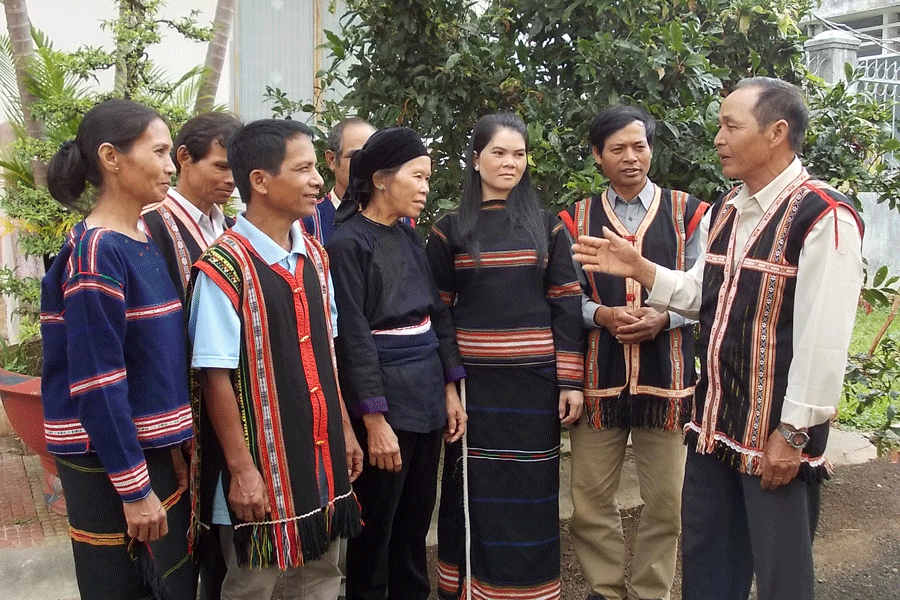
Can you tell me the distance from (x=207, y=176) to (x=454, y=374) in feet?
3.68

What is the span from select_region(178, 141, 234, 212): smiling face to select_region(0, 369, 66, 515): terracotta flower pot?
5.85 ft

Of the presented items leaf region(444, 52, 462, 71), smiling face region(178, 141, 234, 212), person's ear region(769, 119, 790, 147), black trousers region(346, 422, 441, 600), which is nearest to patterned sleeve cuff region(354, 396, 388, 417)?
black trousers region(346, 422, 441, 600)

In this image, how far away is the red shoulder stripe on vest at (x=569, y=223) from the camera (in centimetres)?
335

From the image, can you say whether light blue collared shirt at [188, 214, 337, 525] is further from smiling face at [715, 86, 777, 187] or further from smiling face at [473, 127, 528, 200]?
smiling face at [715, 86, 777, 187]

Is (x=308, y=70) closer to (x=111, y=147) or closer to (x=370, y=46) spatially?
(x=370, y=46)

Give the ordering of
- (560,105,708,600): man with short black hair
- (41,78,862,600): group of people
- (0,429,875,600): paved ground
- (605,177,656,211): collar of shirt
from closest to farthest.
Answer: (41,78,862,600): group of people < (560,105,708,600): man with short black hair < (605,177,656,211): collar of shirt < (0,429,875,600): paved ground

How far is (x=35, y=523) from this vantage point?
4.29 metres

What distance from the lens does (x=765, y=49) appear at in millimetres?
4246

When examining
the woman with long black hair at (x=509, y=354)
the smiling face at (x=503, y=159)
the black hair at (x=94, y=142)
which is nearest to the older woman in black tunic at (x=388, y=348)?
the woman with long black hair at (x=509, y=354)

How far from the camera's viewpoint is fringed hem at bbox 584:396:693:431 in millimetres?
3188

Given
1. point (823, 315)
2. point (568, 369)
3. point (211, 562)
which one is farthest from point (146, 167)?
point (823, 315)

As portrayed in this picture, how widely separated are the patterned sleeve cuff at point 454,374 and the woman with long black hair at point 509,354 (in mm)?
58

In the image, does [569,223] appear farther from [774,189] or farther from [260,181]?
[260,181]

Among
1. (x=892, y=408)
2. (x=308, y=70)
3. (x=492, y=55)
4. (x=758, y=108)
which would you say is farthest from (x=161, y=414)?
(x=308, y=70)
